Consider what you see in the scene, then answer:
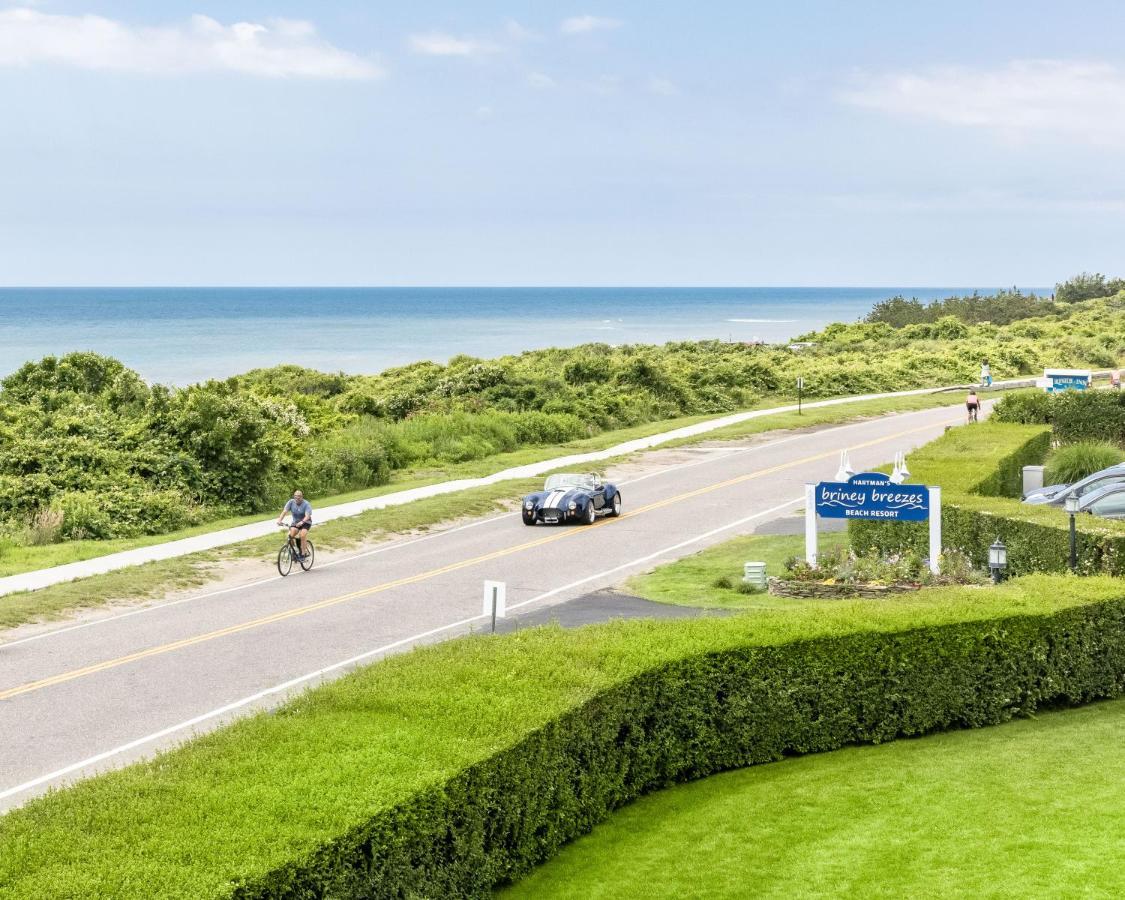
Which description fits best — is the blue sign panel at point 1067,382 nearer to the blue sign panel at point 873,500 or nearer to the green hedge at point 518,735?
the blue sign panel at point 873,500

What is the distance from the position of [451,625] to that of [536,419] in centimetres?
Answer: 2663

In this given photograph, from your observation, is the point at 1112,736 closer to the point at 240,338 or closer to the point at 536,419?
the point at 536,419

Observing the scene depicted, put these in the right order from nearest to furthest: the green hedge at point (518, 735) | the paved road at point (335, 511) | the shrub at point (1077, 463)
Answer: the green hedge at point (518, 735) < the paved road at point (335, 511) < the shrub at point (1077, 463)

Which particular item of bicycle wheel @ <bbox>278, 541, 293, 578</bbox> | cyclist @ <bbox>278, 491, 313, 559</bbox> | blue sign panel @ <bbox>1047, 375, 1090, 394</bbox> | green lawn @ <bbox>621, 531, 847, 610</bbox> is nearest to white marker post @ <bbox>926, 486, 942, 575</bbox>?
green lawn @ <bbox>621, 531, 847, 610</bbox>

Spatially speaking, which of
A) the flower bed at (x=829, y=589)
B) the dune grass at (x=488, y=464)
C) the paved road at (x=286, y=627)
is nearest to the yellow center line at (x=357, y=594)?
the paved road at (x=286, y=627)

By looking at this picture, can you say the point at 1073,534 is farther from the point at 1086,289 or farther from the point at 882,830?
the point at 1086,289

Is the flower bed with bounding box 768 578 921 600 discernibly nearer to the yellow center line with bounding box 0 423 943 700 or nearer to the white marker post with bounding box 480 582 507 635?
the yellow center line with bounding box 0 423 943 700

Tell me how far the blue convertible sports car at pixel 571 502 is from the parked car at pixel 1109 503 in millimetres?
11029

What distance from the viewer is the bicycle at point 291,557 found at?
942 inches

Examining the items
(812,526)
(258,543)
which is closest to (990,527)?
(812,526)

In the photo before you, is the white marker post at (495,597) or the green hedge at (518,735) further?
the white marker post at (495,597)

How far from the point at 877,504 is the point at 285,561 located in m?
11.2

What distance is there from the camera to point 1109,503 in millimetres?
21797

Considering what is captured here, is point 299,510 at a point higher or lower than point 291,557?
higher
